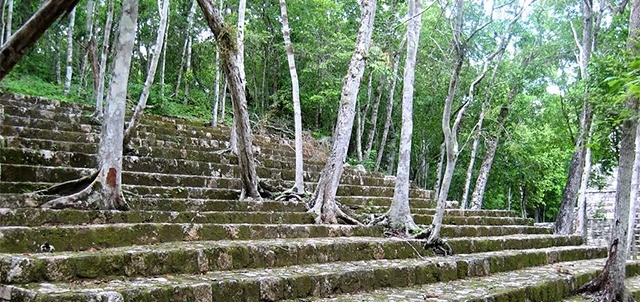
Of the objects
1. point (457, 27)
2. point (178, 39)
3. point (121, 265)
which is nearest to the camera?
point (121, 265)

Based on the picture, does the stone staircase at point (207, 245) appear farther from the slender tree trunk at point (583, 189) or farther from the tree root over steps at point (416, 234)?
the slender tree trunk at point (583, 189)

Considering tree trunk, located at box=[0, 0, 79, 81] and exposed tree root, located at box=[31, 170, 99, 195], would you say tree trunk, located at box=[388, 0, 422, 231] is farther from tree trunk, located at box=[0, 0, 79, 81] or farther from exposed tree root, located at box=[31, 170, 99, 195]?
tree trunk, located at box=[0, 0, 79, 81]

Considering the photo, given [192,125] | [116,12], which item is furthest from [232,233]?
[116,12]

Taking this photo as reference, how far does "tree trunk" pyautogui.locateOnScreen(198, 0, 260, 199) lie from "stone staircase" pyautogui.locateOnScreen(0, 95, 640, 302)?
0.35 meters

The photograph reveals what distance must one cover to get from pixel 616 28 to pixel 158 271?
13.7m

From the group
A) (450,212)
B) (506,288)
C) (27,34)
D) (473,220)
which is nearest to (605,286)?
(506,288)

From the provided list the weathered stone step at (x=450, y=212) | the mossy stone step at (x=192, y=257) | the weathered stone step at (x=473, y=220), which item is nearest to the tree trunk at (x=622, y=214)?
the mossy stone step at (x=192, y=257)

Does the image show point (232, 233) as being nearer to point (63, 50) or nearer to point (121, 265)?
point (121, 265)

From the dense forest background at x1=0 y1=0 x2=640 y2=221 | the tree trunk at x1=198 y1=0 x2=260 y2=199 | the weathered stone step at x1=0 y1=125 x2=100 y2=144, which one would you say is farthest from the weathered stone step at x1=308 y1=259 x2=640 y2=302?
the dense forest background at x1=0 y1=0 x2=640 y2=221

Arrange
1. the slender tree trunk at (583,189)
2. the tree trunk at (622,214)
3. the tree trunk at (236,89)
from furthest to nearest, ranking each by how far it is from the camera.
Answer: the slender tree trunk at (583,189)
the tree trunk at (236,89)
the tree trunk at (622,214)

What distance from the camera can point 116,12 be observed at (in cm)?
1650

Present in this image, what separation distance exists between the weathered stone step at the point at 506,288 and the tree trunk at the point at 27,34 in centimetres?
303

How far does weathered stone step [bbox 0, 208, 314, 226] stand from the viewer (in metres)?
3.94

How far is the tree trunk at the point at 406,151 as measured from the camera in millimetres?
6852
